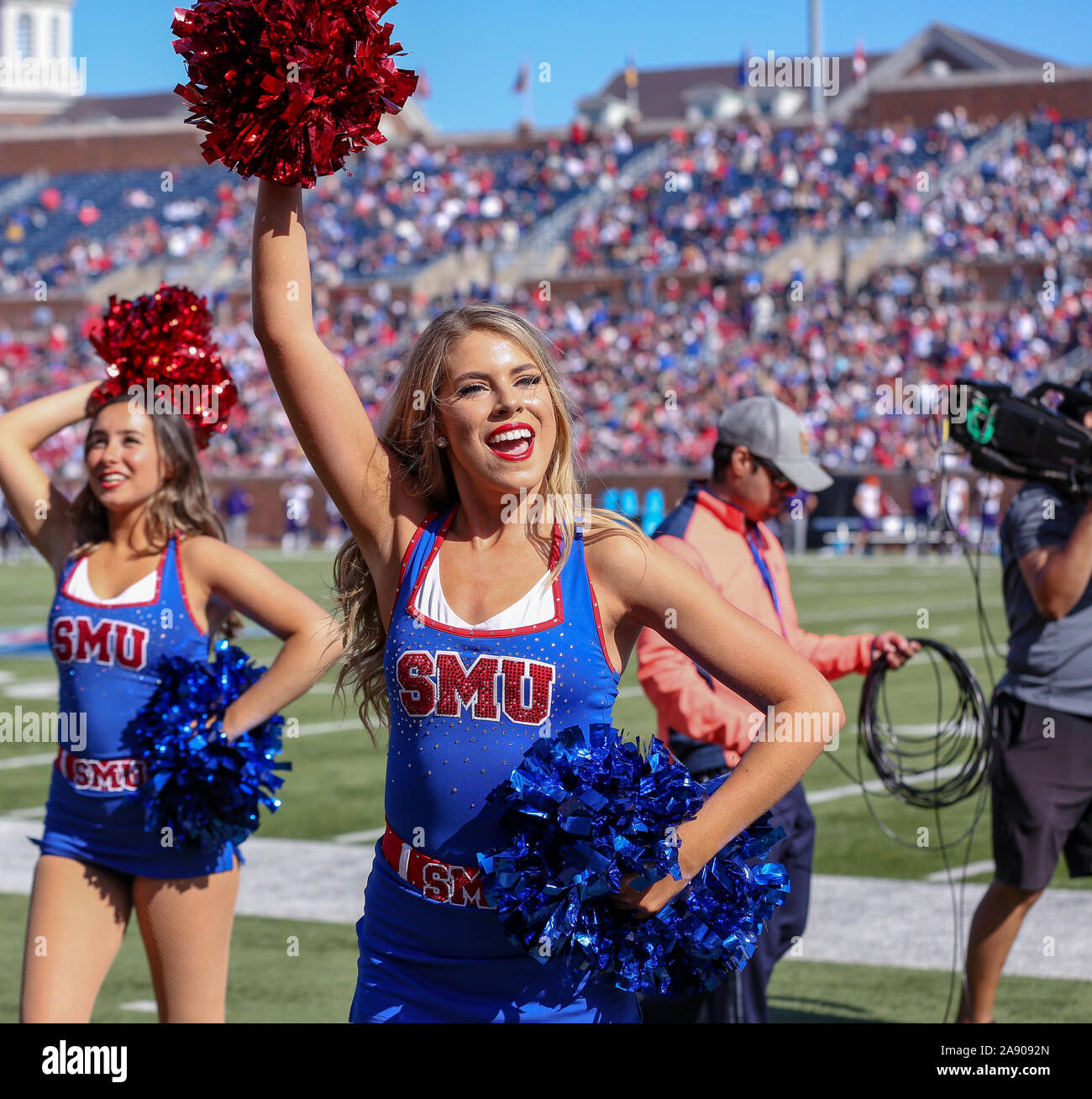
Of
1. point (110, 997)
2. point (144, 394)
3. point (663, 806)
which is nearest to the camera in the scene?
point (663, 806)

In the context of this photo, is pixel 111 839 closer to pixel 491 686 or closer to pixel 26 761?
pixel 491 686

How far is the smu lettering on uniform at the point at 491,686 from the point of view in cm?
237

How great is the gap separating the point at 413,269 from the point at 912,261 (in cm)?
1274

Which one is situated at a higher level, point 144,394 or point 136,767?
point 144,394

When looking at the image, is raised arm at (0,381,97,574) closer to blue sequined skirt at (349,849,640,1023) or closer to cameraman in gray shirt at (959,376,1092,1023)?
blue sequined skirt at (349,849,640,1023)

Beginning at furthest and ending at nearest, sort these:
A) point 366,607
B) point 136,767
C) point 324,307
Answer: point 324,307 → point 136,767 → point 366,607

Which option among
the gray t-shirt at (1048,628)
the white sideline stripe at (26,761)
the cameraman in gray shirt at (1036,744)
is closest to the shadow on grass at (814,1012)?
the cameraman in gray shirt at (1036,744)

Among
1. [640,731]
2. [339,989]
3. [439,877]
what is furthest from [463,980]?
[640,731]

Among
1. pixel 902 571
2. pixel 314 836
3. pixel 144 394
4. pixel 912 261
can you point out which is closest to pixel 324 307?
pixel 912 261

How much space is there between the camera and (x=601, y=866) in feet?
7.25

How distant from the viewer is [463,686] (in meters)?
2.38

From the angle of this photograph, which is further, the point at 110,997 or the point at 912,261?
the point at 912,261

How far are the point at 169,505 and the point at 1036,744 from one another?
249 cm
